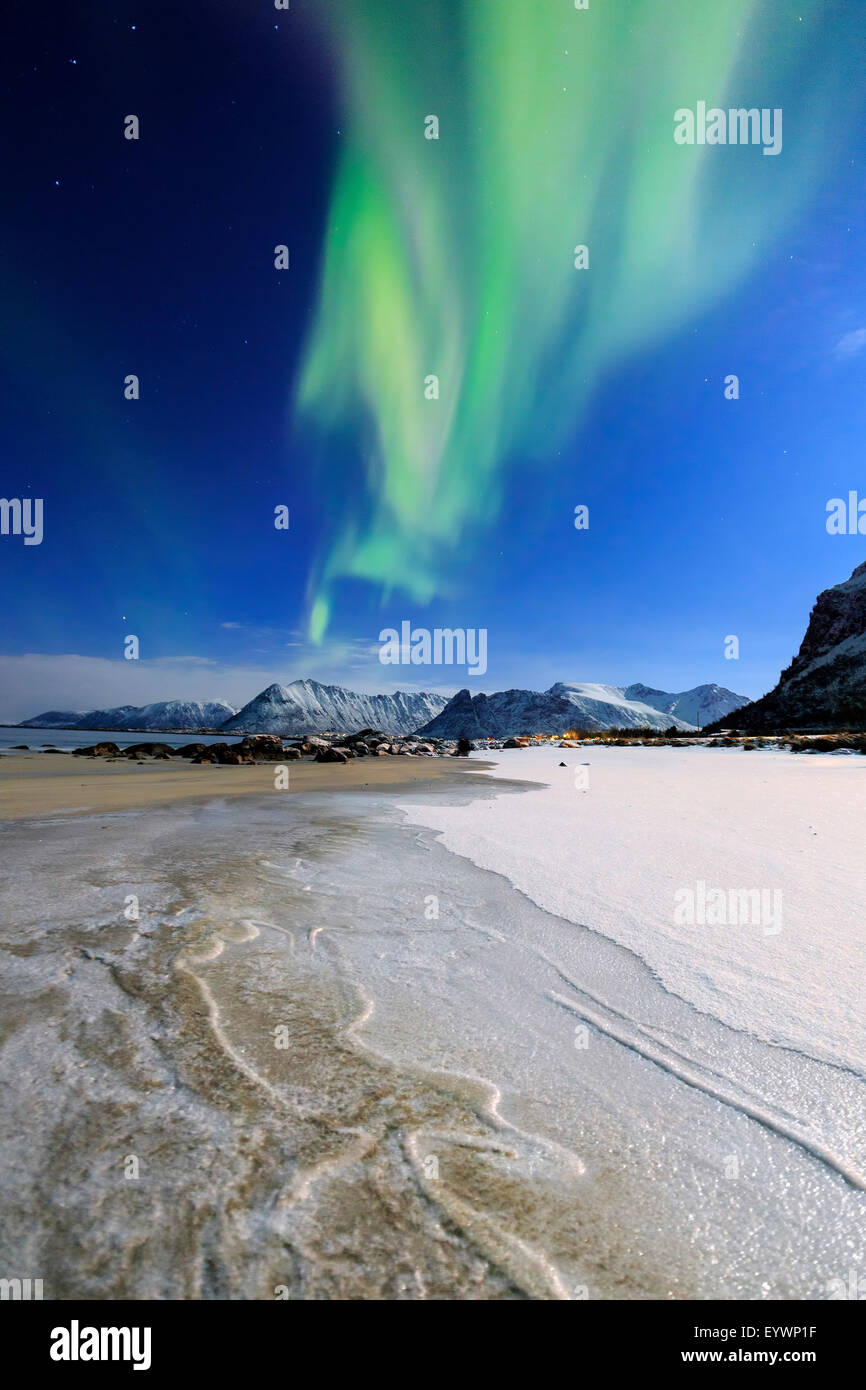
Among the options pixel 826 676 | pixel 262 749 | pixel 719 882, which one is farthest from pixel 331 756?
pixel 826 676

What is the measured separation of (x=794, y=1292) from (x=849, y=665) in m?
73.0

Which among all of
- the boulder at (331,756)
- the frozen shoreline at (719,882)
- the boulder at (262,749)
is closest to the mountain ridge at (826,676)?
the boulder at (331,756)

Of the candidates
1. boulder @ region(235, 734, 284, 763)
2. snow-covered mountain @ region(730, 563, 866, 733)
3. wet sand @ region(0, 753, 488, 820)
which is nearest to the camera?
wet sand @ region(0, 753, 488, 820)

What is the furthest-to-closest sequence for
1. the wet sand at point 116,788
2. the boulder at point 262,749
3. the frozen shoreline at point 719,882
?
the boulder at point 262,749, the wet sand at point 116,788, the frozen shoreline at point 719,882

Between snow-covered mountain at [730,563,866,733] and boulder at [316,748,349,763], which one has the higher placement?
snow-covered mountain at [730,563,866,733]

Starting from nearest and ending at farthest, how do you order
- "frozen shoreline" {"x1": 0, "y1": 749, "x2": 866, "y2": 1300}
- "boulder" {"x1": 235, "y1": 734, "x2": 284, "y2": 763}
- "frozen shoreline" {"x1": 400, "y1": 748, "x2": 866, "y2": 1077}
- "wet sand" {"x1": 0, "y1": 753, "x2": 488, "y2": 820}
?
"frozen shoreline" {"x1": 0, "y1": 749, "x2": 866, "y2": 1300} → "frozen shoreline" {"x1": 400, "y1": 748, "x2": 866, "y2": 1077} → "wet sand" {"x1": 0, "y1": 753, "x2": 488, "y2": 820} → "boulder" {"x1": 235, "y1": 734, "x2": 284, "y2": 763}

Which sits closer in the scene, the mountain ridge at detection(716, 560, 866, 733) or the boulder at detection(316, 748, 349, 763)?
the boulder at detection(316, 748, 349, 763)

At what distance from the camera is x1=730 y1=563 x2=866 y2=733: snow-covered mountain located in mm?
57875

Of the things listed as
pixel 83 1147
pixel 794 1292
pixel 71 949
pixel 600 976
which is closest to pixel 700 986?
pixel 600 976

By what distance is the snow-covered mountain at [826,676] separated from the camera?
57875mm

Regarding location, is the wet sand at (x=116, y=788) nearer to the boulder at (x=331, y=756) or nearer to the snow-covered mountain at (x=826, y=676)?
the boulder at (x=331, y=756)

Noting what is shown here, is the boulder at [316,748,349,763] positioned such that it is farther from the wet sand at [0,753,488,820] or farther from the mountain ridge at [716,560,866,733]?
the mountain ridge at [716,560,866,733]

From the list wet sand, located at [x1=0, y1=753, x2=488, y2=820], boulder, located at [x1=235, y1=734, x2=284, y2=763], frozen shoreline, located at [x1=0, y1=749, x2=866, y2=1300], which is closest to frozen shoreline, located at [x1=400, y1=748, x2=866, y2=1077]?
frozen shoreline, located at [x1=0, y1=749, x2=866, y2=1300]
